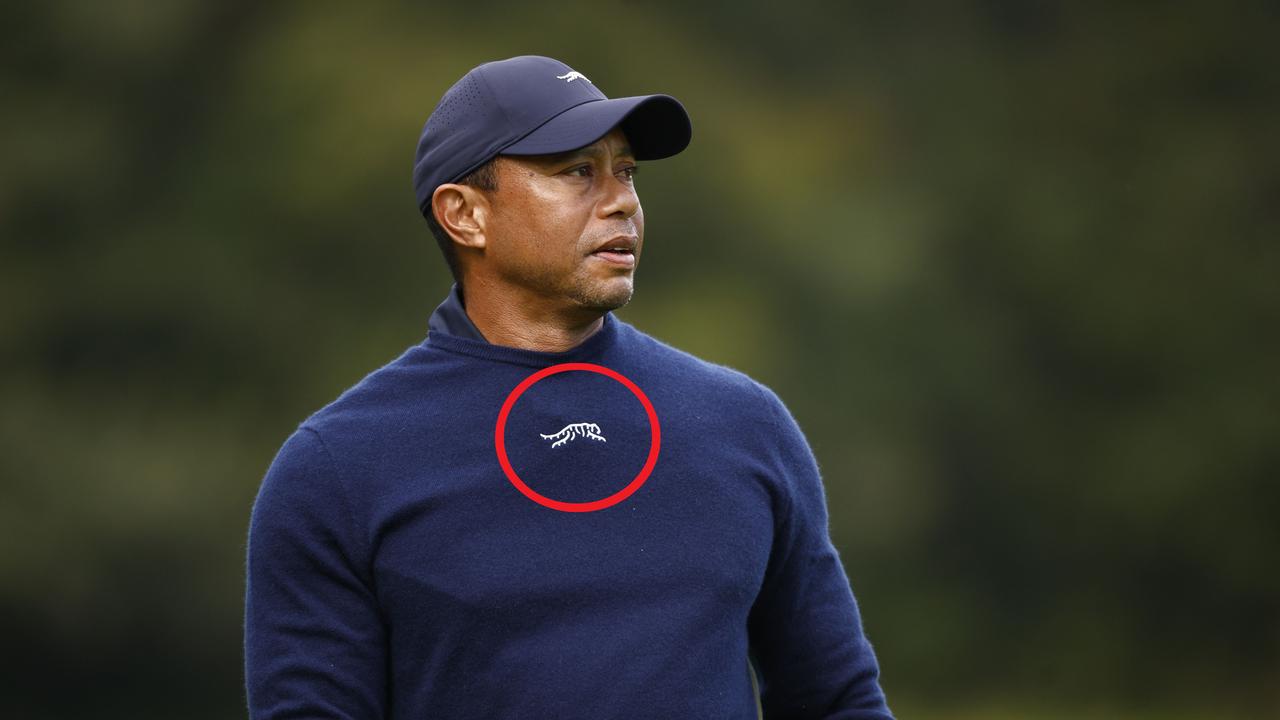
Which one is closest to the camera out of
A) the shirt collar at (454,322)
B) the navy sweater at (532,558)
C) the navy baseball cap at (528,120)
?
the navy sweater at (532,558)

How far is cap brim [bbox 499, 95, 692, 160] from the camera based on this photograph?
2158mm

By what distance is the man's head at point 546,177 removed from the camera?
2201 millimetres

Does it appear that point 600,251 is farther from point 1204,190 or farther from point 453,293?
point 1204,190

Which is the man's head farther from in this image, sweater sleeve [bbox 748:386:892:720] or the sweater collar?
sweater sleeve [bbox 748:386:892:720]

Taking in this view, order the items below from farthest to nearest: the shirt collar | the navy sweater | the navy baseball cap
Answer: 1. the shirt collar
2. the navy baseball cap
3. the navy sweater

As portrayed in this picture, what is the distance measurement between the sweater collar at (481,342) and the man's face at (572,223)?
76 mm

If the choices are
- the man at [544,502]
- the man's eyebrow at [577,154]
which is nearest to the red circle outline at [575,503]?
the man at [544,502]

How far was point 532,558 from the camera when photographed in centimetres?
209

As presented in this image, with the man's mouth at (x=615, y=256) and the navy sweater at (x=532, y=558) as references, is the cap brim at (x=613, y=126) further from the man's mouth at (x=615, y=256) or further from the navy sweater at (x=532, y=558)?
the navy sweater at (x=532, y=558)

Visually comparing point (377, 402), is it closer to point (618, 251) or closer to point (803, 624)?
point (618, 251)

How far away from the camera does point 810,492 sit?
2305mm

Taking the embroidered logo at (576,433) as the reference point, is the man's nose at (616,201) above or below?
above

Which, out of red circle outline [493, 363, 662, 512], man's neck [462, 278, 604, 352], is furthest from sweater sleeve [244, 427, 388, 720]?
man's neck [462, 278, 604, 352]

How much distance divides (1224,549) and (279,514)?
28.1 ft
